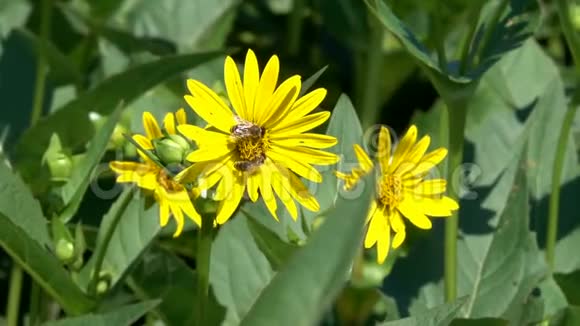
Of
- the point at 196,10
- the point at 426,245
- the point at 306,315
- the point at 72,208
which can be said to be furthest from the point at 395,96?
the point at 306,315

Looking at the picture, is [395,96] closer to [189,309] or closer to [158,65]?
[158,65]

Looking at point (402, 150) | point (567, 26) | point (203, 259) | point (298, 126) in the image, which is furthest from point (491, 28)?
point (203, 259)

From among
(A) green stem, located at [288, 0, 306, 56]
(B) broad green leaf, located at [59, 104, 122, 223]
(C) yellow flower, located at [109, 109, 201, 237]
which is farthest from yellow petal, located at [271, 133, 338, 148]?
(A) green stem, located at [288, 0, 306, 56]

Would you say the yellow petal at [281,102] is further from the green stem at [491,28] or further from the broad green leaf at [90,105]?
the broad green leaf at [90,105]

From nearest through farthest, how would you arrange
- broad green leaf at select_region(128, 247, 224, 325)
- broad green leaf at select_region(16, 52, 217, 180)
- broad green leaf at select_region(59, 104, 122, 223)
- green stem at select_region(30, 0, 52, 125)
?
broad green leaf at select_region(59, 104, 122, 223) < broad green leaf at select_region(128, 247, 224, 325) < broad green leaf at select_region(16, 52, 217, 180) < green stem at select_region(30, 0, 52, 125)

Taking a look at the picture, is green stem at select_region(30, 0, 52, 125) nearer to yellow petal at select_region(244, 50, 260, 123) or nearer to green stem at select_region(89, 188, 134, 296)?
green stem at select_region(89, 188, 134, 296)

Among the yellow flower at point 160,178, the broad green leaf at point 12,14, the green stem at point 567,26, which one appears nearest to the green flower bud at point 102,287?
the yellow flower at point 160,178
